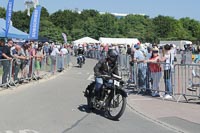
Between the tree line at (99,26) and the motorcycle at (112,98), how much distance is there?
92.5m

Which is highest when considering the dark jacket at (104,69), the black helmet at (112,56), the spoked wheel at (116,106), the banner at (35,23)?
the banner at (35,23)

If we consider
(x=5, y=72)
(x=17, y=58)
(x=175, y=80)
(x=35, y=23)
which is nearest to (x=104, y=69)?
(x=175, y=80)

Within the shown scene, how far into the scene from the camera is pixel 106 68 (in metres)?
10.4

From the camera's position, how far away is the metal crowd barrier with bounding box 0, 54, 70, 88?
16141 mm

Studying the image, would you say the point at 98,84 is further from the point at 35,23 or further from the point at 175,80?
the point at 35,23

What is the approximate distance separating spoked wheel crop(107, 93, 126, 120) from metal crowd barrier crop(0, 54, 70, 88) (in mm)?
6798

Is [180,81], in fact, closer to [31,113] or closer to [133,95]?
[133,95]

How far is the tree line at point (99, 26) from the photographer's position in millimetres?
112438

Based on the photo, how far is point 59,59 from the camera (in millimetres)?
27312

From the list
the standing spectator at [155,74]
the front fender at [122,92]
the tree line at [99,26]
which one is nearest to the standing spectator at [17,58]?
the standing spectator at [155,74]

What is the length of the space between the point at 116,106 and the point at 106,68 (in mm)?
973

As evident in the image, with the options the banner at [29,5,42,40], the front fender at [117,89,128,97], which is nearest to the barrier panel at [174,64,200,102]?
the front fender at [117,89,128,97]

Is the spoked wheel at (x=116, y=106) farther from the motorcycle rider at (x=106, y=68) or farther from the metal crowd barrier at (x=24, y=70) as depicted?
the metal crowd barrier at (x=24, y=70)

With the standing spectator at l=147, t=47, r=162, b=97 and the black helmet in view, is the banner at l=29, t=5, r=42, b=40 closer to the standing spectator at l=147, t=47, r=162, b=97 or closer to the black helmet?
the standing spectator at l=147, t=47, r=162, b=97
